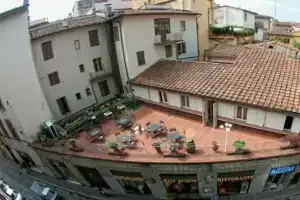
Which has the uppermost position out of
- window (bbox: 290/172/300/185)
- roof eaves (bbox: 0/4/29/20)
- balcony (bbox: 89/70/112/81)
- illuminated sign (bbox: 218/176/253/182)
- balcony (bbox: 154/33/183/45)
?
roof eaves (bbox: 0/4/29/20)

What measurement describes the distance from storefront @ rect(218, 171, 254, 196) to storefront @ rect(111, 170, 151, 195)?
5.76 metres

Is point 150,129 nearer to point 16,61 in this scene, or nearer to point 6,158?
point 16,61

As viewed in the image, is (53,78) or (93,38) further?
(93,38)

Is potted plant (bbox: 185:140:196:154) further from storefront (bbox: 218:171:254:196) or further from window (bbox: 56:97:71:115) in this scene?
window (bbox: 56:97:71:115)

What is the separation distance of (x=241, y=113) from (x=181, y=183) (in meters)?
7.12

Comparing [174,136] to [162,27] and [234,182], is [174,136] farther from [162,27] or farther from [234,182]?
[162,27]

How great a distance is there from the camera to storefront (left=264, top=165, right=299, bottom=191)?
56.0 ft

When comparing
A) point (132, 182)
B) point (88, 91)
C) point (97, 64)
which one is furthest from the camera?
point (97, 64)

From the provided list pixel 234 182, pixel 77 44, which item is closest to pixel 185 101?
pixel 234 182

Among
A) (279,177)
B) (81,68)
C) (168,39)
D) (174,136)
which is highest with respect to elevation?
(168,39)

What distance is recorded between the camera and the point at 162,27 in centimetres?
2817

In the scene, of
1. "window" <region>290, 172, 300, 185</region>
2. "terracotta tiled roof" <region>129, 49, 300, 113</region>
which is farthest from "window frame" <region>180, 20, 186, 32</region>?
"window" <region>290, 172, 300, 185</region>

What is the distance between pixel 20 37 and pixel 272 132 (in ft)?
69.2

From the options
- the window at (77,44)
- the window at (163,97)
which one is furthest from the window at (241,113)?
the window at (77,44)
